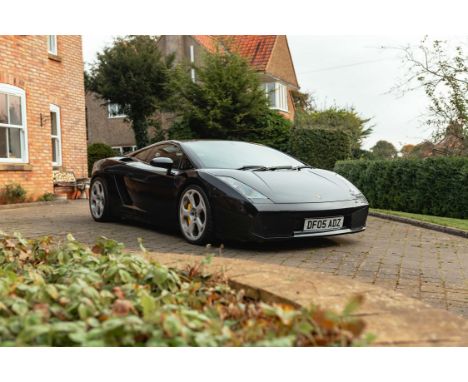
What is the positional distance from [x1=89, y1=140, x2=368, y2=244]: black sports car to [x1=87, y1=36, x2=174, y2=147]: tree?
1980 cm

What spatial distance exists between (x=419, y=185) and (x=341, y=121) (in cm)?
1763

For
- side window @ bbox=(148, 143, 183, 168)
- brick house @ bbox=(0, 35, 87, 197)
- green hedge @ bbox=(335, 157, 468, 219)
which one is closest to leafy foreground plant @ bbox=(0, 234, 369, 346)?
side window @ bbox=(148, 143, 183, 168)

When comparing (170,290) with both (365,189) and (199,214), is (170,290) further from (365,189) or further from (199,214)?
(365,189)

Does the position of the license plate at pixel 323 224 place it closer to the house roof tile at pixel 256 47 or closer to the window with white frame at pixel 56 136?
the window with white frame at pixel 56 136

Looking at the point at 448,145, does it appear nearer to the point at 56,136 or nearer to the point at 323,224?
the point at 323,224

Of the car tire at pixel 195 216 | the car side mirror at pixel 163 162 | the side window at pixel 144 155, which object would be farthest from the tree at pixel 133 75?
the car tire at pixel 195 216

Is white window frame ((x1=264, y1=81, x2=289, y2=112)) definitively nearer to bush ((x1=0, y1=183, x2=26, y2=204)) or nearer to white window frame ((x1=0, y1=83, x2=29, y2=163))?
white window frame ((x1=0, y1=83, x2=29, y2=163))

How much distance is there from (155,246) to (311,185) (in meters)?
1.82

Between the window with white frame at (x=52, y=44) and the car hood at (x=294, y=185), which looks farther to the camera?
the window with white frame at (x=52, y=44)

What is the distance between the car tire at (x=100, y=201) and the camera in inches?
288

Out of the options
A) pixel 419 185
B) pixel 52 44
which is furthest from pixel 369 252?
pixel 52 44

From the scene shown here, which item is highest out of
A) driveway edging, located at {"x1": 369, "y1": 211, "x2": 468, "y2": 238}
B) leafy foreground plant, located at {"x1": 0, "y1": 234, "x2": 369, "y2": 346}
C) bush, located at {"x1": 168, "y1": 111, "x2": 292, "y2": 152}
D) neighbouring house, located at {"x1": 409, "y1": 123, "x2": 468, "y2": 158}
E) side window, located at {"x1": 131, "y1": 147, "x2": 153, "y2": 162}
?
bush, located at {"x1": 168, "y1": 111, "x2": 292, "y2": 152}

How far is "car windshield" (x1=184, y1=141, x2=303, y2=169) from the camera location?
233 inches

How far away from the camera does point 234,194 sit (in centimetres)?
514
